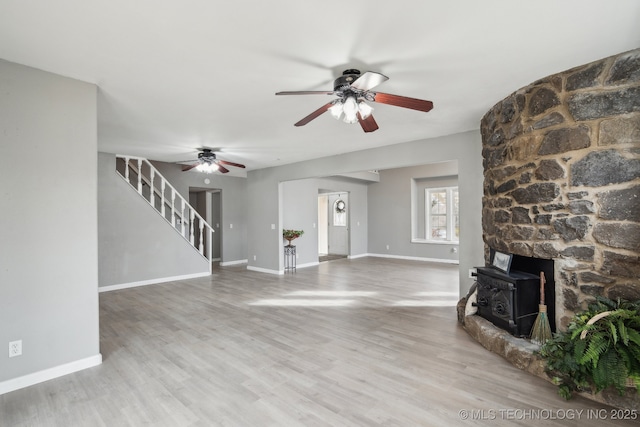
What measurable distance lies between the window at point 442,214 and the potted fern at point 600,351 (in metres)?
6.45

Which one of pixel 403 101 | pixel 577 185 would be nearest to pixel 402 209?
pixel 577 185

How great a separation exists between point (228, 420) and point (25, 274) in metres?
2.00

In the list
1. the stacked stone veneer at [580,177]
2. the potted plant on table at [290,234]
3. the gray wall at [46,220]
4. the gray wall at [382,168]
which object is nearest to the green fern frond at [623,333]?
the stacked stone veneer at [580,177]

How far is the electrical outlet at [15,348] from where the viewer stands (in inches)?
96.3

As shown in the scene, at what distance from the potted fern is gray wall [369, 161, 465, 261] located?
6.31 metres

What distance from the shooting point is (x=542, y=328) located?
2830 mm

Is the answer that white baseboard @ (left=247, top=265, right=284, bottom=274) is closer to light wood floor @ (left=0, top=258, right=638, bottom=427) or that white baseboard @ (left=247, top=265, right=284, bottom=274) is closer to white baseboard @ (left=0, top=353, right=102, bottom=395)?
light wood floor @ (left=0, top=258, right=638, bottom=427)

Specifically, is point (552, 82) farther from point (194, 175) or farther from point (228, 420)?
point (194, 175)

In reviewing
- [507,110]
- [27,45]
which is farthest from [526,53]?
[27,45]

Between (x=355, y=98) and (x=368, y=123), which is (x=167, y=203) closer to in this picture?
(x=368, y=123)

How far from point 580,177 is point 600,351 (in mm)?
1340

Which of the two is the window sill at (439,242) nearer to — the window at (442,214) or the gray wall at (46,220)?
the window at (442,214)

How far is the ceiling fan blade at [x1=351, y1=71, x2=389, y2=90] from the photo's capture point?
219 cm

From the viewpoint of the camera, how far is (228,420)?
210cm
